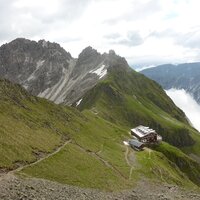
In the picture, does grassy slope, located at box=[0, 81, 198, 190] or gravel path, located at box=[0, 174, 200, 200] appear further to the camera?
grassy slope, located at box=[0, 81, 198, 190]

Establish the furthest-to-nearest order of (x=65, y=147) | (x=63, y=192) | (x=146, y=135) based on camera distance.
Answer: (x=146, y=135), (x=65, y=147), (x=63, y=192)

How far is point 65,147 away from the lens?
110m

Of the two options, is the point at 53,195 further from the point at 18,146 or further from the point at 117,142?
the point at 117,142

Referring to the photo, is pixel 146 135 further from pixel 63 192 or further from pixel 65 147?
pixel 63 192

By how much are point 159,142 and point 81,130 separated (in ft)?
220

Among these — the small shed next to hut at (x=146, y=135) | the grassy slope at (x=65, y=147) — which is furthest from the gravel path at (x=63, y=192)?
the small shed next to hut at (x=146, y=135)

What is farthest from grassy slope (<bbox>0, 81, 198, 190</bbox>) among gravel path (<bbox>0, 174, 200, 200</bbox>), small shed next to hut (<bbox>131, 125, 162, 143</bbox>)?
small shed next to hut (<bbox>131, 125, 162, 143</bbox>)

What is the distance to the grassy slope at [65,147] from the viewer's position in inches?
3342

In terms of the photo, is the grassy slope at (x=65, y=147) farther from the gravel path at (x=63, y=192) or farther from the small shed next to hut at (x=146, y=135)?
the small shed next to hut at (x=146, y=135)

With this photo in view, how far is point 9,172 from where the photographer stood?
71500 mm

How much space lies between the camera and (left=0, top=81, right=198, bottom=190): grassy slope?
278ft

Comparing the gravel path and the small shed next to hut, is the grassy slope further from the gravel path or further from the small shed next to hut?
the small shed next to hut

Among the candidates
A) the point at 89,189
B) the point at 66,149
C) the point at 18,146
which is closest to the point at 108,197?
the point at 89,189

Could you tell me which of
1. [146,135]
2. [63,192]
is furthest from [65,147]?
[146,135]
